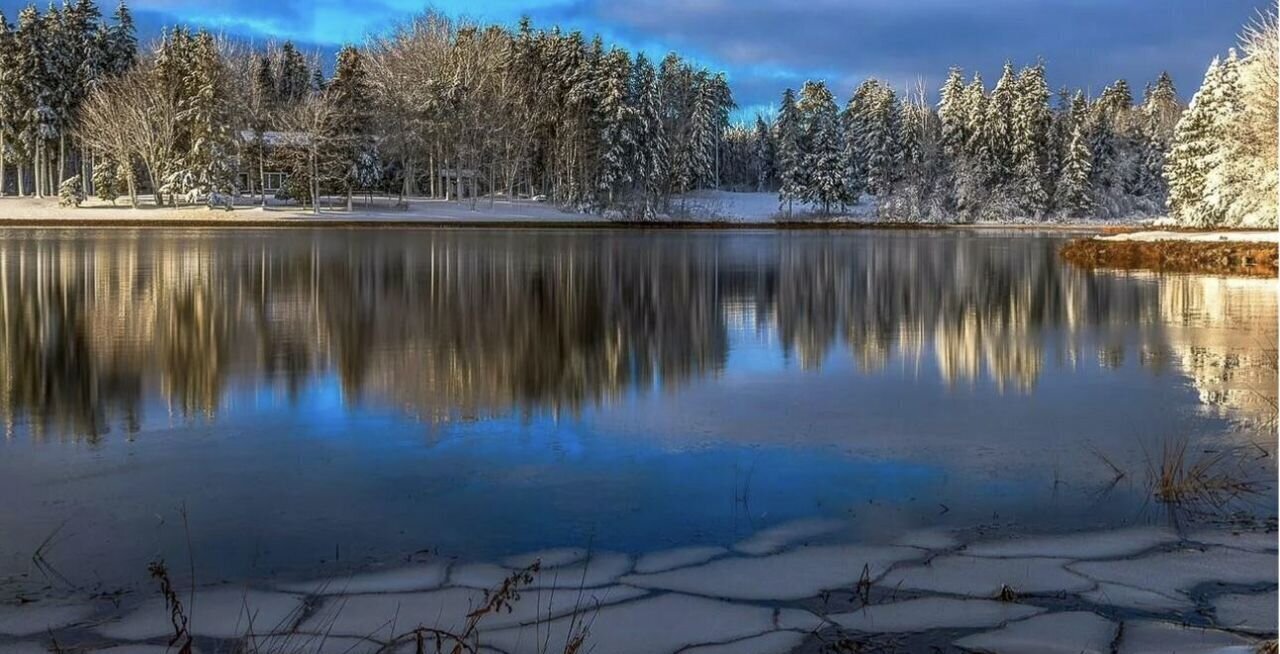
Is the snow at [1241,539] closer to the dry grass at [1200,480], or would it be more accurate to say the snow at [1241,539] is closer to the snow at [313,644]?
the dry grass at [1200,480]

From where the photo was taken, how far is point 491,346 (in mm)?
14922

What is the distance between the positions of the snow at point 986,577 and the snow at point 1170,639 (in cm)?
56

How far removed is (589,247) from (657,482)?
37946mm

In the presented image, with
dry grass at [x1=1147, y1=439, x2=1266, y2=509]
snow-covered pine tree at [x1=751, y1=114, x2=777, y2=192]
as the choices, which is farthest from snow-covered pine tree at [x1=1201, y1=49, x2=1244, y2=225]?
snow-covered pine tree at [x1=751, y1=114, x2=777, y2=192]

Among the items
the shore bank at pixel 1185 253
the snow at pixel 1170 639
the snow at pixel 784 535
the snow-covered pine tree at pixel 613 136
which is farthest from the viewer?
the snow-covered pine tree at pixel 613 136

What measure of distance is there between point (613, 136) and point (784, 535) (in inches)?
3323

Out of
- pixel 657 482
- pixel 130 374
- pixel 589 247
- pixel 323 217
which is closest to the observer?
pixel 657 482

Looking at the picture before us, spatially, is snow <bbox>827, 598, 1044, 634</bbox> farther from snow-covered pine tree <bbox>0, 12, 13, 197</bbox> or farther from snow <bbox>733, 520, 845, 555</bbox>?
snow-covered pine tree <bbox>0, 12, 13, 197</bbox>

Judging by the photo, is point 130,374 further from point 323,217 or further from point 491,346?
point 323,217

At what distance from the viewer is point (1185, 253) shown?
34969 mm

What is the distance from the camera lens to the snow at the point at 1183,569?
5602 mm

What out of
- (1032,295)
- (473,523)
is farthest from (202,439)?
(1032,295)

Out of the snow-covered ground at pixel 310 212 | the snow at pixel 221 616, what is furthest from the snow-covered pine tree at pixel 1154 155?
the snow at pixel 221 616

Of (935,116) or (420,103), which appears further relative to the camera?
(935,116)
